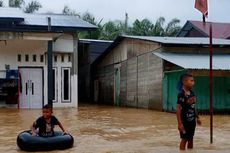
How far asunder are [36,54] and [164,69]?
8415 mm

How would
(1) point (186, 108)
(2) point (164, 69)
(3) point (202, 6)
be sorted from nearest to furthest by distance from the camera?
(1) point (186, 108), (3) point (202, 6), (2) point (164, 69)

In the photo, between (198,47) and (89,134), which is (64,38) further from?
(89,134)

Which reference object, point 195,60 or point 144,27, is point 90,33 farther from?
point 195,60

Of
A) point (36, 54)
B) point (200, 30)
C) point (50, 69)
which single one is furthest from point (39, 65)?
point (200, 30)

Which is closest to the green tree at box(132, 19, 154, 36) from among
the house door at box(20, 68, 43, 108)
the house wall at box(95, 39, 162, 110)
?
the house wall at box(95, 39, 162, 110)

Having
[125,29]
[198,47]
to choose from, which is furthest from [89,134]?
[125,29]

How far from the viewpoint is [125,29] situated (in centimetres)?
5128

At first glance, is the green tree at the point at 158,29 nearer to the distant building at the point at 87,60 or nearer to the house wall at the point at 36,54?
the distant building at the point at 87,60

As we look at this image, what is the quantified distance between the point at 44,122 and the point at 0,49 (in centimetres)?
1796

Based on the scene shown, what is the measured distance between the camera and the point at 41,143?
32.1 feet

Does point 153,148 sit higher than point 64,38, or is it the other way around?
point 64,38

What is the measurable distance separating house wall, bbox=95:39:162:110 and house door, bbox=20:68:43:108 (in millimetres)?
5616

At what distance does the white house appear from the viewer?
26594mm

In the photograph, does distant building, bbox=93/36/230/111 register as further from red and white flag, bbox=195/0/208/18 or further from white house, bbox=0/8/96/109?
red and white flag, bbox=195/0/208/18
